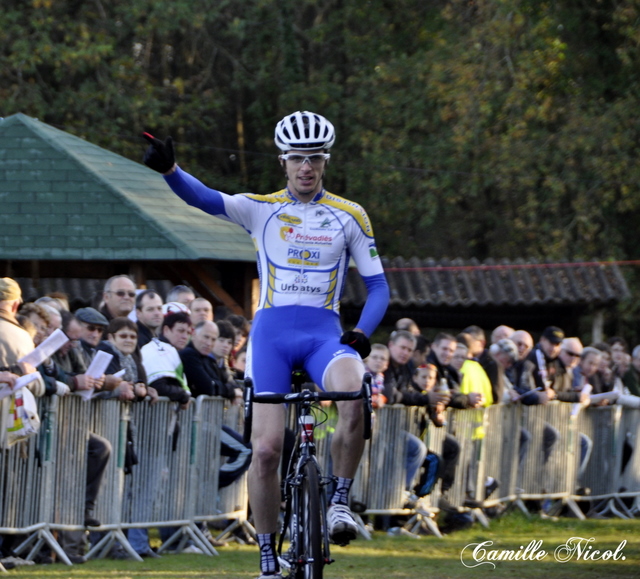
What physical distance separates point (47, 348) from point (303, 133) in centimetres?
281

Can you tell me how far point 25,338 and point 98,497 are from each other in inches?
59.6

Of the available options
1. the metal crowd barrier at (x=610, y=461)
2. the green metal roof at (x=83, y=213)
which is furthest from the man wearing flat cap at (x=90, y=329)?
the metal crowd barrier at (x=610, y=461)

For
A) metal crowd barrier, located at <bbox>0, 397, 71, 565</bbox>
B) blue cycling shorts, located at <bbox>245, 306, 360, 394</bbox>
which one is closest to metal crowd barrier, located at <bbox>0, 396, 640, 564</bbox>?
metal crowd barrier, located at <bbox>0, 397, 71, 565</bbox>

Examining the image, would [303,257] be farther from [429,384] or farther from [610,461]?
[610,461]

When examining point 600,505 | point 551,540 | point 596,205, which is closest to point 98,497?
point 551,540

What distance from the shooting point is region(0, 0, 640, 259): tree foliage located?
86.9 feet

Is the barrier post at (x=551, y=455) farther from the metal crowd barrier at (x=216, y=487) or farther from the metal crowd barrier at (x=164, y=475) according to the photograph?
the metal crowd barrier at (x=164, y=475)

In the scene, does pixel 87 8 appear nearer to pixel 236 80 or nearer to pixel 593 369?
pixel 236 80

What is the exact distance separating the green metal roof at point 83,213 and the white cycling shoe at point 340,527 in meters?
10.5

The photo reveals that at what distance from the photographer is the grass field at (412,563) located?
9.03m

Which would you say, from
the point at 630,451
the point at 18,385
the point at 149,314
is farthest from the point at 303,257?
the point at 630,451

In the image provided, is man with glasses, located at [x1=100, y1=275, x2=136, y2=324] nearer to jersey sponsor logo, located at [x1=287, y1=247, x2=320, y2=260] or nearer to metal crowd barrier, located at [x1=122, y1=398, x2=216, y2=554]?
metal crowd barrier, located at [x1=122, y1=398, x2=216, y2=554]

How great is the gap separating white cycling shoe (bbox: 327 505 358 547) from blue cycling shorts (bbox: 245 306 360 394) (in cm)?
71

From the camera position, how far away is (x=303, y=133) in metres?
6.92
